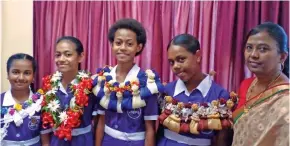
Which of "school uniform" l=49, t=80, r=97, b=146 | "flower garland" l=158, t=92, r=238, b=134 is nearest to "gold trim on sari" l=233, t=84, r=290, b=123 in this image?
"flower garland" l=158, t=92, r=238, b=134

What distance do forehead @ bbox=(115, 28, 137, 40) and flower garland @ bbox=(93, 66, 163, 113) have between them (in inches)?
8.5

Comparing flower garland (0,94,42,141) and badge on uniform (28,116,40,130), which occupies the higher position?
flower garland (0,94,42,141)

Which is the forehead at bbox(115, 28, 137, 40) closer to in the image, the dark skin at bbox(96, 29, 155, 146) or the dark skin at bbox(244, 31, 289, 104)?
the dark skin at bbox(96, 29, 155, 146)

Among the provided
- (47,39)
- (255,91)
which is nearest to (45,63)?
(47,39)

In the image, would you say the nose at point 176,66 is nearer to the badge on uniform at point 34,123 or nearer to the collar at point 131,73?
the collar at point 131,73

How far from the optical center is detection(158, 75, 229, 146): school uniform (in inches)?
70.1

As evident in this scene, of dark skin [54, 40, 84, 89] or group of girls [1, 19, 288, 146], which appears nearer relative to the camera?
group of girls [1, 19, 288, 146]

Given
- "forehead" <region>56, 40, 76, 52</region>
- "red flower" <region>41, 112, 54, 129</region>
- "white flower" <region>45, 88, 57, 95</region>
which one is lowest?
"red flower" <region>41, 112, 54, 129</region>

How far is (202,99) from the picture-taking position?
179 centimetres

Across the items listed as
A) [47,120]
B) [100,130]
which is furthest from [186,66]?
[47,120]

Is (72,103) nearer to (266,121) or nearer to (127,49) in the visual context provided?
(127,49)

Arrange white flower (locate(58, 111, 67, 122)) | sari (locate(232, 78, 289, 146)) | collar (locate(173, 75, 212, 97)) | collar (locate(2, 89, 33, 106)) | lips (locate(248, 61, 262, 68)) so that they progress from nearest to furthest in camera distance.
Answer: sari (locate(232, 78, 289, 146))
lips (locate(248, 61, 262, 68))
collar (locate(173, 75, 212, 97))
white flower (locate(58, 111, 67, 122))
collar (locate(2, 89, 33, 106))

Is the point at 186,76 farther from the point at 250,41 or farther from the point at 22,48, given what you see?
the point at 22,48

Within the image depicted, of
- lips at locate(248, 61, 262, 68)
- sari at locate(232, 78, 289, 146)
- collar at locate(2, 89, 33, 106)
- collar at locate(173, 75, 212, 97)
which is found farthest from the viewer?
collar at locate(2, 89, 33, 106)
